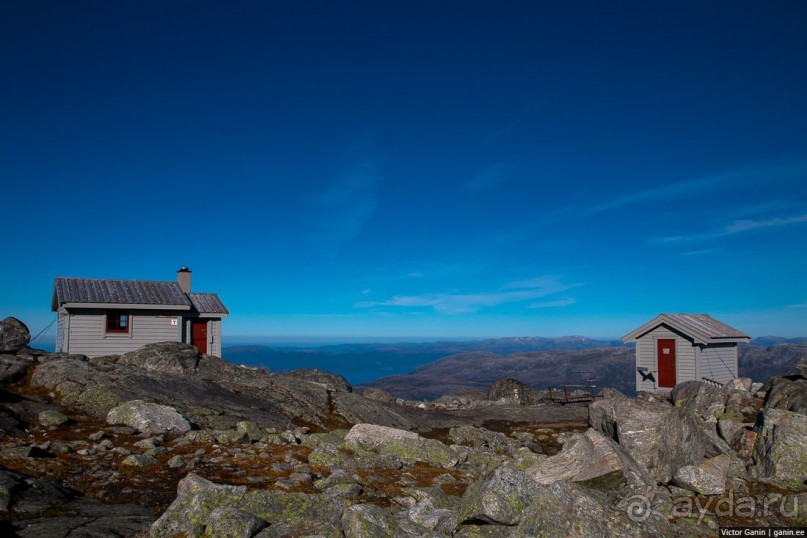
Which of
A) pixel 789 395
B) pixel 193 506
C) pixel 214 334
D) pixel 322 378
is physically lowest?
pixel 322 378

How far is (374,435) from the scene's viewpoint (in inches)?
609

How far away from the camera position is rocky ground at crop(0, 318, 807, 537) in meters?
8.12

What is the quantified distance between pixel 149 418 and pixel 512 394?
23246 millimetres

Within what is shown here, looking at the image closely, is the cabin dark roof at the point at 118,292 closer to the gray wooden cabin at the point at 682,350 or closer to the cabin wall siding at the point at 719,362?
the gray wooden cabin at the point at 682,350

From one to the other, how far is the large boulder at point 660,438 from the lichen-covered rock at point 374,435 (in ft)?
18.9

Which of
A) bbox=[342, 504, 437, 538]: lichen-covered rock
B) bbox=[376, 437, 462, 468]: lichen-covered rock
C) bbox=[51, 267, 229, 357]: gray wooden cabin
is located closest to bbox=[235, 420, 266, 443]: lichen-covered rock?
bbox=[376, 437, 462, 468]: lichen-covered rock

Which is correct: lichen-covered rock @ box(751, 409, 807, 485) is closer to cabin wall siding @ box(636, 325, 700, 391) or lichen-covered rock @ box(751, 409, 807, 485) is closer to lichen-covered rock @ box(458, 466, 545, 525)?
lichen-covered rock @ box(458, 466, 545, 525)

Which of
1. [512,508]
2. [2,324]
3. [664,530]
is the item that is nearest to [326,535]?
[512,508]

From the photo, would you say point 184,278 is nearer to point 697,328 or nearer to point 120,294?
point 120,294

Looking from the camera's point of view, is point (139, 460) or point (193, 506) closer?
point (193, 506)

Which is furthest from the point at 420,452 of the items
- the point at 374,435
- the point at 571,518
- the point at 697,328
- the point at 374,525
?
the point at 697,328

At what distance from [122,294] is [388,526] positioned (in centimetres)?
2927

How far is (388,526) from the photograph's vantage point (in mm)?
8016

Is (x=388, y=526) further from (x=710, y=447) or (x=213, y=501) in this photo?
(x=710, y=447)
